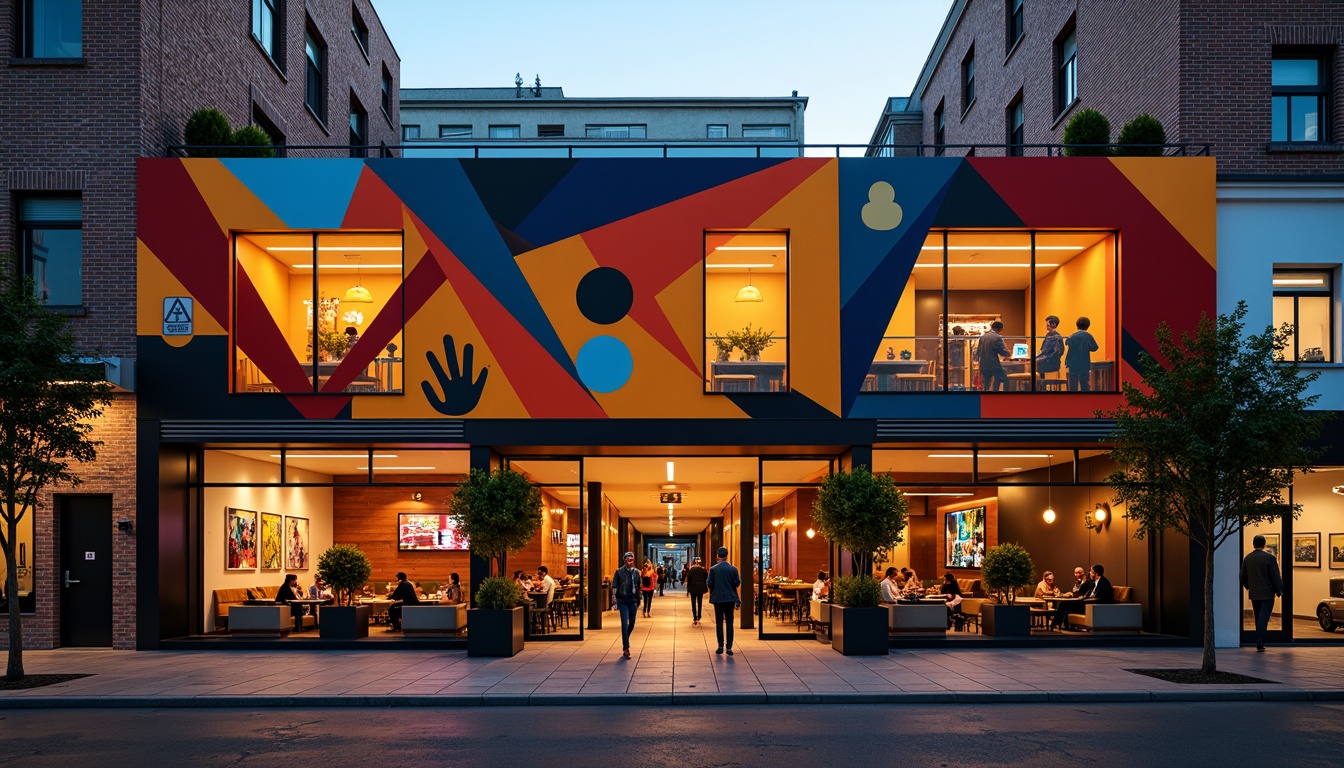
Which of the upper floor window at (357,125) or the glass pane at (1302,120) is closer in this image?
the glass pane at (1302,120)

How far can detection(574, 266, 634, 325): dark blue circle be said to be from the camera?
1762cm

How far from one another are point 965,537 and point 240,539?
15.9m

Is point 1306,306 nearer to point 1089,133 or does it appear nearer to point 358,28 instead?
point 1089,133

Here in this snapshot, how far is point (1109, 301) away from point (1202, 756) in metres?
10.5

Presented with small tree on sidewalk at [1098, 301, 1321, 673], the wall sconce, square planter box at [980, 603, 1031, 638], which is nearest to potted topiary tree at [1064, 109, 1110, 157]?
small tree on sidewalk at [1098, 301, 1321, 673]

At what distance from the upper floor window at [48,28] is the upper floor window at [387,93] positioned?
15735 millimetres

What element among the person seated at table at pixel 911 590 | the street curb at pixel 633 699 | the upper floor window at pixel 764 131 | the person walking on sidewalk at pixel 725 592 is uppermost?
the upper floor window at pixel 764 131

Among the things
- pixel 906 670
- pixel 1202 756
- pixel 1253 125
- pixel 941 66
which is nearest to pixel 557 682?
pixel 906 670

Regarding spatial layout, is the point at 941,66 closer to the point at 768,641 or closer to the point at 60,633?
the point at 768,641

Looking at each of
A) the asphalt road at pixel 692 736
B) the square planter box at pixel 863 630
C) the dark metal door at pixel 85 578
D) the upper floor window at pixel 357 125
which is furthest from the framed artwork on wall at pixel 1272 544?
the upper floor window at pixel 357 125

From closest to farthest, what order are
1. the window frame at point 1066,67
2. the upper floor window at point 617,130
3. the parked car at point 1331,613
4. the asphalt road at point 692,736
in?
the asphalt road at point 692,736
the parked car at point 1331,613
the window frame at point 1066,67
the upper floor window at point 617,130

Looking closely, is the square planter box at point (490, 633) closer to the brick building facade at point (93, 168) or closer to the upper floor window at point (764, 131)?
the brick building facade at point (93, 168)

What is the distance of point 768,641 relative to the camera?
60.8 feet

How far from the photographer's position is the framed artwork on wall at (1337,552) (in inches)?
803
